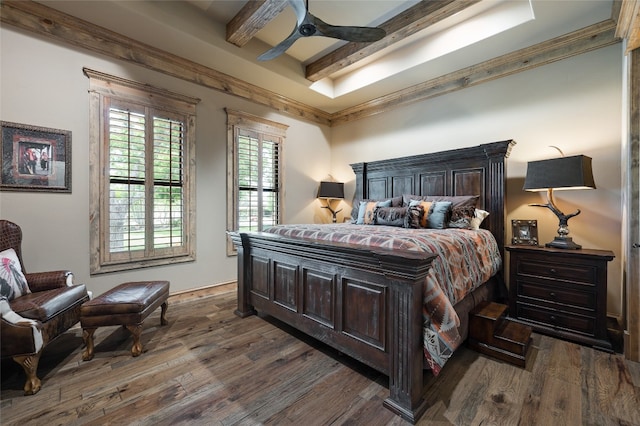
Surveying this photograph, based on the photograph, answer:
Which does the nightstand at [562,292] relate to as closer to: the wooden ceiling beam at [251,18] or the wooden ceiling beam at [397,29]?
the wooden ceiling beam at [397,29]

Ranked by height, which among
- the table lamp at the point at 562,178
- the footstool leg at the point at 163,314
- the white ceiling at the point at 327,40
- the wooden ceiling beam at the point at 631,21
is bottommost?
the footstool leg at the point at 163,314

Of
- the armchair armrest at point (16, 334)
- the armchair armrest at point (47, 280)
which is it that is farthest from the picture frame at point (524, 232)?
the armchair armrest at point (47, 280)

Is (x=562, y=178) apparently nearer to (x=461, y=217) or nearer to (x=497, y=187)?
(x=497, y=187)

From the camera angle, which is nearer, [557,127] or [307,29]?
[307,29]

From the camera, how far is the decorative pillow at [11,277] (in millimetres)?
1978

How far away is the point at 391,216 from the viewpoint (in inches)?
133

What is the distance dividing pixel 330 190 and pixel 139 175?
9.87 ft

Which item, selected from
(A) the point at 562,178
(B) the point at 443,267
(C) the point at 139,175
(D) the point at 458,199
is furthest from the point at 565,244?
(C) the point at 139,175

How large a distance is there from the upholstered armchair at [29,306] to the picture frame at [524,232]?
436 centimetres

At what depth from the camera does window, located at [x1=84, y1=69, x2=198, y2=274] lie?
9.68ft

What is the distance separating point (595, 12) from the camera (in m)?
2.58

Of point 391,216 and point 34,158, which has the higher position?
point 34,158

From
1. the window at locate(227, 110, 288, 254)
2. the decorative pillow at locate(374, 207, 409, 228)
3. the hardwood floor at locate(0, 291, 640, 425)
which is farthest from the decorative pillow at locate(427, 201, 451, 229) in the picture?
the window at locate(227, 110, 288, 254)

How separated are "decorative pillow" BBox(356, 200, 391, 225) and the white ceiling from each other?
1866 mm
